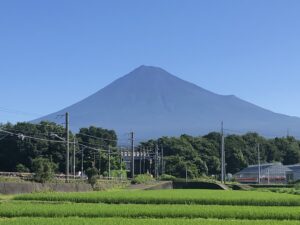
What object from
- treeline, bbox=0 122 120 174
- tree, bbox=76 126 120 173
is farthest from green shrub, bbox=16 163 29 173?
tree, bbox=76 126 120 173

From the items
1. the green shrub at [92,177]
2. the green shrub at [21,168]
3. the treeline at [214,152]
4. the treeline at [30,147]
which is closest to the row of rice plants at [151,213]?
the green shrub at [92,177]

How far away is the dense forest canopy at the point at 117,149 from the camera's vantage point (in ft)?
266

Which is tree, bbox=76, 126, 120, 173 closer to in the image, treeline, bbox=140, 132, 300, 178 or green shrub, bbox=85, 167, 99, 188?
treeline, bbox=140, 132, 300, 178

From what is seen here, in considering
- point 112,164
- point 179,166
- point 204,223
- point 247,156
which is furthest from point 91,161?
point 204,223

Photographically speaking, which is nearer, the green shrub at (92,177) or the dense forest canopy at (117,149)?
the green shrub at (92,177)

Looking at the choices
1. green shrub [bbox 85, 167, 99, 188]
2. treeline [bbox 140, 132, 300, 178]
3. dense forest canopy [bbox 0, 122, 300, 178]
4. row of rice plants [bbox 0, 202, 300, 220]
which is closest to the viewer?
row of rice plants [bbox 0, 202, 300, 220]

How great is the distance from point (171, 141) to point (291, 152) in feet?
121

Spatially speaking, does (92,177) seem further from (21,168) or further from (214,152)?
(214,152)

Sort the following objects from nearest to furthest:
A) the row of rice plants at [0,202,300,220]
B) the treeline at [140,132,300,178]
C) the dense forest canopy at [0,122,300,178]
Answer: the row of rice plants at [0,202,300,220] → the dense forest canopy at [0,122,300,178] → the treeline at [140,132,300,178]

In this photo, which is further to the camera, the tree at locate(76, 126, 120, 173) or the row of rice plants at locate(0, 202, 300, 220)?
the tree at locate(76, 126, 120, 173)

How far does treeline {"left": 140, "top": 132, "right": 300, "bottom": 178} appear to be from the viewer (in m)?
106

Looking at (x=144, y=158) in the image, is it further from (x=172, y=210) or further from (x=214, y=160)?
(x=172, y=210)

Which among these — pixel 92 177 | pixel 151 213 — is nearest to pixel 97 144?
pixel 92 177

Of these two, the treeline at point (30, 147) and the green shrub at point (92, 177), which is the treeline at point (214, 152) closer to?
the treeline at point (30, 147)
